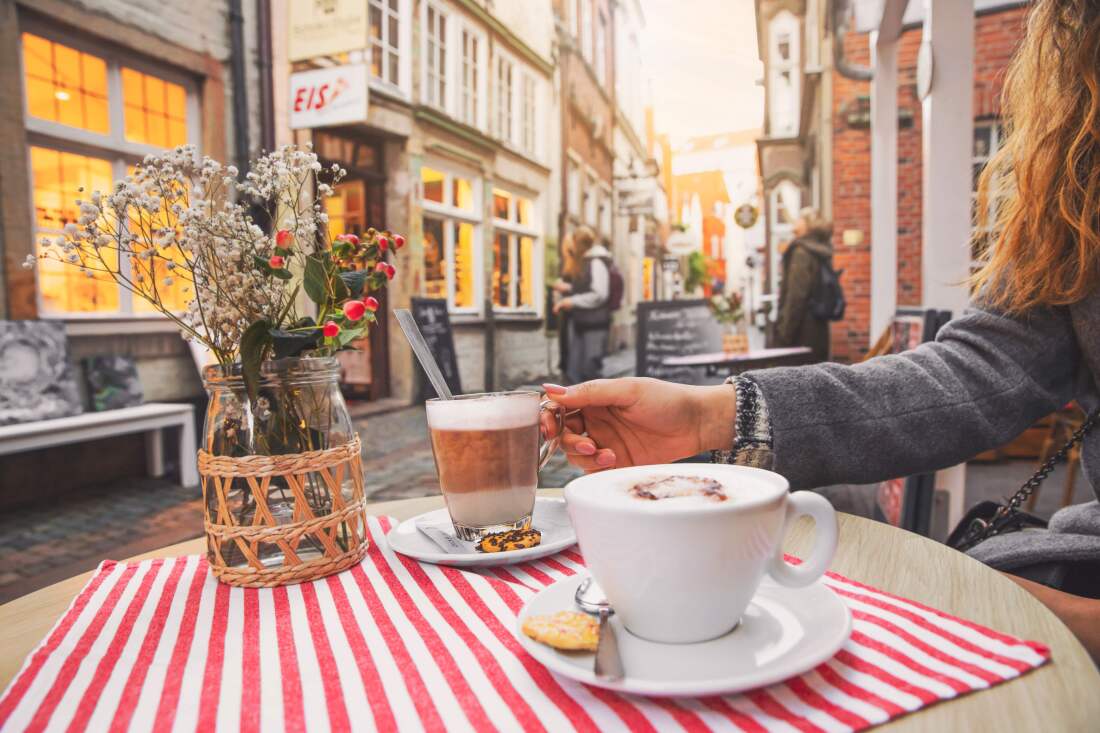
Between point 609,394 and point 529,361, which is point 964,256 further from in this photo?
point 529,361

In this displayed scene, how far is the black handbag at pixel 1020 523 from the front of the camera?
0.84 meters

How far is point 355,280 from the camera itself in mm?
784

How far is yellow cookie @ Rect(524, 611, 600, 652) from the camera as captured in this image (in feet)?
1.61

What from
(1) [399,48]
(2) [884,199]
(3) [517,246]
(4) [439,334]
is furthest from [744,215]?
(1) [399,48]

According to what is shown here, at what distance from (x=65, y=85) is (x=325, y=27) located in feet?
4.87

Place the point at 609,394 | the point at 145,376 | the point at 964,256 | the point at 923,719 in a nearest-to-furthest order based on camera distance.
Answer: the point at 923,719 → the point at 609,394 → the point at 964,256 → the point at 145,376

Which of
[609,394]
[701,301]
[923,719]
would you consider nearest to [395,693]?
[923,719]

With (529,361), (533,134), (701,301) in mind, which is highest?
(533,134)

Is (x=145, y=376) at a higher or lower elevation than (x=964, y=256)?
lower

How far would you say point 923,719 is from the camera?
44 cm

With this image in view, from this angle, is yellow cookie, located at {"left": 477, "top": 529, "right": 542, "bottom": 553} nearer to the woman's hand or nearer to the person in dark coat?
the woman's hand

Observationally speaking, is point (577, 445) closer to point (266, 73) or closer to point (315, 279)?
point (315, 279)

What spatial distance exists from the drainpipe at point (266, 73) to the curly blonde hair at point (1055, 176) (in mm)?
4613

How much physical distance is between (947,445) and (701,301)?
514cm
